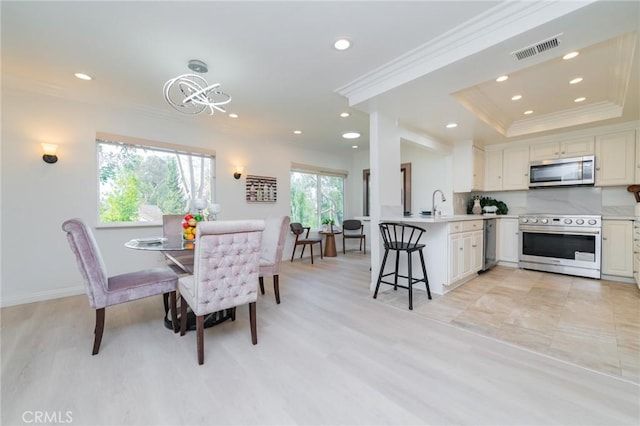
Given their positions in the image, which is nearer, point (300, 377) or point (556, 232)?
point (300, 377)

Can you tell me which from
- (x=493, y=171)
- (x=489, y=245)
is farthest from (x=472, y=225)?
(x=493, y=171)

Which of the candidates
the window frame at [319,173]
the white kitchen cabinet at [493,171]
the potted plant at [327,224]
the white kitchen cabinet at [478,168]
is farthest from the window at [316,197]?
the white kitchen cabinet at [493,171]

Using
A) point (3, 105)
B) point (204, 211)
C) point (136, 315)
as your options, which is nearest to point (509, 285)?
point (204, 211)

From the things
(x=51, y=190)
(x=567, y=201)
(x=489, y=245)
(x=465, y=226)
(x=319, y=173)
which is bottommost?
(x=489, y=245)

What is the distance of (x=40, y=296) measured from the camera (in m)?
2.99

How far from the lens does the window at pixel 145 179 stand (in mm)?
3479

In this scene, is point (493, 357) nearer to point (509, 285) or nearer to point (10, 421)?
point (509, 285)

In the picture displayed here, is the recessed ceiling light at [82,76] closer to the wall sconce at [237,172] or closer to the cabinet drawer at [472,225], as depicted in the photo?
the wall sconce at [237,172]

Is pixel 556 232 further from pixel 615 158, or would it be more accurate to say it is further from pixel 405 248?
pixel 405 248

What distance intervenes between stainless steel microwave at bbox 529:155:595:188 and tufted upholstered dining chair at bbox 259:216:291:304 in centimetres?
441

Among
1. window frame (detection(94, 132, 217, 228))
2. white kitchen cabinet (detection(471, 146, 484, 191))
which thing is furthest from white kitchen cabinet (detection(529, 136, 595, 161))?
window frame (detection(94, 132, 217, 228))

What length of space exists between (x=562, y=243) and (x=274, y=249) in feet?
14.6

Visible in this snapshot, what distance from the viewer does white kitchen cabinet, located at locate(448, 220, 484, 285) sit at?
3.15 metres

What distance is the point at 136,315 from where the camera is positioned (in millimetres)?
2615
